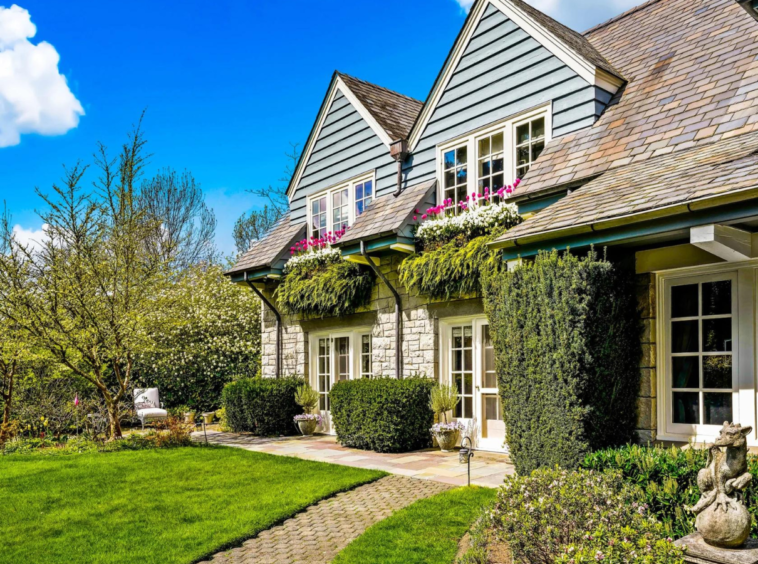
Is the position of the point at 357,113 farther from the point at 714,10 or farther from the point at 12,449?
the point at 12,449

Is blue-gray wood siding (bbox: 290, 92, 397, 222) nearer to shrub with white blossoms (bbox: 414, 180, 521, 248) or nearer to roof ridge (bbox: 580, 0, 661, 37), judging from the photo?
shrub with white blossoms (bbox: 414, 180, 521, 248)

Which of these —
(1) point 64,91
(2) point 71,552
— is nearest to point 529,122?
(2) point 71,552

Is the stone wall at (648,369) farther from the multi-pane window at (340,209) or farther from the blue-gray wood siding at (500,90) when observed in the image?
the multi-pane window at (340,209)

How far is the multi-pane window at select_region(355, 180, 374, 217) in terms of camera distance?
39.0 feet

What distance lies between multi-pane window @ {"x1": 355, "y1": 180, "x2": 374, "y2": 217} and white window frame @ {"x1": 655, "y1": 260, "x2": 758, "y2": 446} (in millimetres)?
6519

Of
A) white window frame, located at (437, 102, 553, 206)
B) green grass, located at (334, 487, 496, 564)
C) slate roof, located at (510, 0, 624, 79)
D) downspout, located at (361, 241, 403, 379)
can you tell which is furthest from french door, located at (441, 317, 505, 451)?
slate roof, located at (510, 0, 624, 79)

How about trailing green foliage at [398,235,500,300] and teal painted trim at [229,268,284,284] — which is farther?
teal painted trim at [229,268,284,284]

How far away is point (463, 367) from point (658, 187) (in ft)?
15.0

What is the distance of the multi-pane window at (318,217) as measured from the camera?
1291 centimetres

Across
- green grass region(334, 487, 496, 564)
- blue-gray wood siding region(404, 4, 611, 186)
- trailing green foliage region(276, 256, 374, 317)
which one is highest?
blue-gray wood siding region(404, 4, 611, 186)

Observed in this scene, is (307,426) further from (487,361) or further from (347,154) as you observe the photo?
(347,154)

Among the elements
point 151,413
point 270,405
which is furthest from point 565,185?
point 151,413

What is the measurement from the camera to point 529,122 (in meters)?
9.20

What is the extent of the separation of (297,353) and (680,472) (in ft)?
30.0
